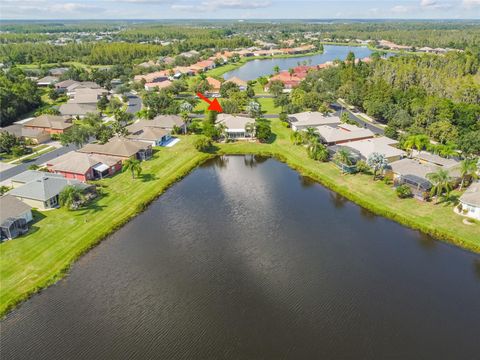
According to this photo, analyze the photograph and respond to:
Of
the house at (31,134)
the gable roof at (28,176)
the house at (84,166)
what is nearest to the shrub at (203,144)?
the house at (84,166)

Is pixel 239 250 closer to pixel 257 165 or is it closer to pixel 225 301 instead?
pixel 225 301

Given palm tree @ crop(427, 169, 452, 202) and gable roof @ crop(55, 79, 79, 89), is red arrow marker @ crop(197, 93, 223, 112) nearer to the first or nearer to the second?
gable roof @ crop(55, 79, 79, 89)

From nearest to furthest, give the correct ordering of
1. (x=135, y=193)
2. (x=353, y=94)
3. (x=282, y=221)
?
(x=282, y=221)
(x=135, y=193)
(x=353, y=94)

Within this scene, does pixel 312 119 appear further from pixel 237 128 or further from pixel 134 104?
pixel 134 104

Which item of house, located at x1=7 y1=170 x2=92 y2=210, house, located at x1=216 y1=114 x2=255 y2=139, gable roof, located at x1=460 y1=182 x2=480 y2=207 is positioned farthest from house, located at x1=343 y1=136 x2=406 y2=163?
house, located at x1=7 y1=170 x2=92 y2=210

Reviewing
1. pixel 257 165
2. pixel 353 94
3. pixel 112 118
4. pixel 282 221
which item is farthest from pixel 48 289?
pixel 353 94

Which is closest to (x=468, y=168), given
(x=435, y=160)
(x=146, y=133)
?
(x=435, y=160)
